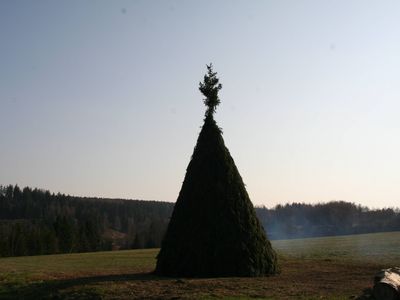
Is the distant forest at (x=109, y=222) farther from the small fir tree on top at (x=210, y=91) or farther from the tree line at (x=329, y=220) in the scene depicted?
the small fir tree on top at (x=210, y=91)

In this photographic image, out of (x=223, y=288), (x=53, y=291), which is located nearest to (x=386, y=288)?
(x=223, y=288)

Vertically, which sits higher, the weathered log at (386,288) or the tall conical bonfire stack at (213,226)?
the tall conical bonfire stack at (213,226)

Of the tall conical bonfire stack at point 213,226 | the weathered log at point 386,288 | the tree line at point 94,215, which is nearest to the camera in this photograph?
the weathered log at point 386,288

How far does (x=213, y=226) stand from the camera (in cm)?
1995

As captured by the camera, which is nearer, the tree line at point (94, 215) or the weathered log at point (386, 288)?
the weathered log at point (386, 288)

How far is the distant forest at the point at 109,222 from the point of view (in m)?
77.4

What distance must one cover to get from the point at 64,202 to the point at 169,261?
150345 millimetres

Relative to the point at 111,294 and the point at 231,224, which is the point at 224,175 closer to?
the point at 231,224

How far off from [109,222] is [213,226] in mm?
144918

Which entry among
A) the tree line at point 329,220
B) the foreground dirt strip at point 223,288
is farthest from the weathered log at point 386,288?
the tree line at point 329,220

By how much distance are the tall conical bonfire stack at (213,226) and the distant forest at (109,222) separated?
195 feet

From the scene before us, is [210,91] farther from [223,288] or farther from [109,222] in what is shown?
[109,222]

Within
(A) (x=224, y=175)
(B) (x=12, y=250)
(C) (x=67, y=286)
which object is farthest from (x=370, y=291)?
(B) (x=12, y=250)

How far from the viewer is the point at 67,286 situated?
1734 centimetres
